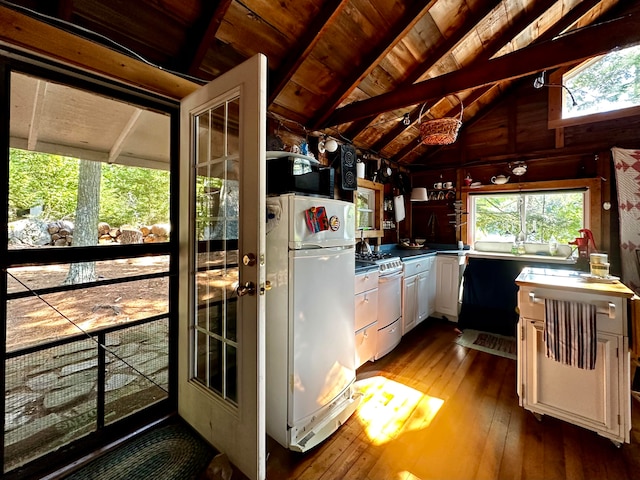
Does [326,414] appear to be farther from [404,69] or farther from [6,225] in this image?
[404,69]

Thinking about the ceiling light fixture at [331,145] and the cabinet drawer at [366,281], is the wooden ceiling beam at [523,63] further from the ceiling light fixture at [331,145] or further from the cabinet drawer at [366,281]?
the cabinet drawer at [366,281]

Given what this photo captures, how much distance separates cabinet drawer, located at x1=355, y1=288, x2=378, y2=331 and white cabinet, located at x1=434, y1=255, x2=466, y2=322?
1.61 metres

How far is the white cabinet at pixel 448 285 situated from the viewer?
3533mm

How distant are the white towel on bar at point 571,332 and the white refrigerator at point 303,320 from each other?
1.26 m

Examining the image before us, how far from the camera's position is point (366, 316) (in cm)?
233

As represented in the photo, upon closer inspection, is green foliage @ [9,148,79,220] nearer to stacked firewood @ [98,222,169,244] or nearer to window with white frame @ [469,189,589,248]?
stacked firewood @ [98,222,169,244]

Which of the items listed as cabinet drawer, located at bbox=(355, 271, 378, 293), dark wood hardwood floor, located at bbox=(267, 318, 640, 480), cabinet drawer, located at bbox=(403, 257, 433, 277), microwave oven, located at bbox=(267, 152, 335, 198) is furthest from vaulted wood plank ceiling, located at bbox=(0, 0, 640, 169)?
dark wood hardwood floor, located at bbox=(267, 318, 640, 480)

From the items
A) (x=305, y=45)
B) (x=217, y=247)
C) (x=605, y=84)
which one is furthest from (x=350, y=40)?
(x=605, y=84)

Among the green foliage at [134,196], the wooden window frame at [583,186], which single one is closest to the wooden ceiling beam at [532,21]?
the wooden window frame at [583,186]

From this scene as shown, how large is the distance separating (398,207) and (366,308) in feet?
7.21

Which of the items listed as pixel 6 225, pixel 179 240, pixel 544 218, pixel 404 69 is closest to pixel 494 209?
pixel 544 218

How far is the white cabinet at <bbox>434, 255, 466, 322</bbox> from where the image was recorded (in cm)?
353

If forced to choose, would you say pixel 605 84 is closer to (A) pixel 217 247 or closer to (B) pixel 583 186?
(B) pixel 583 186

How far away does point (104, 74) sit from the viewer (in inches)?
54.9
